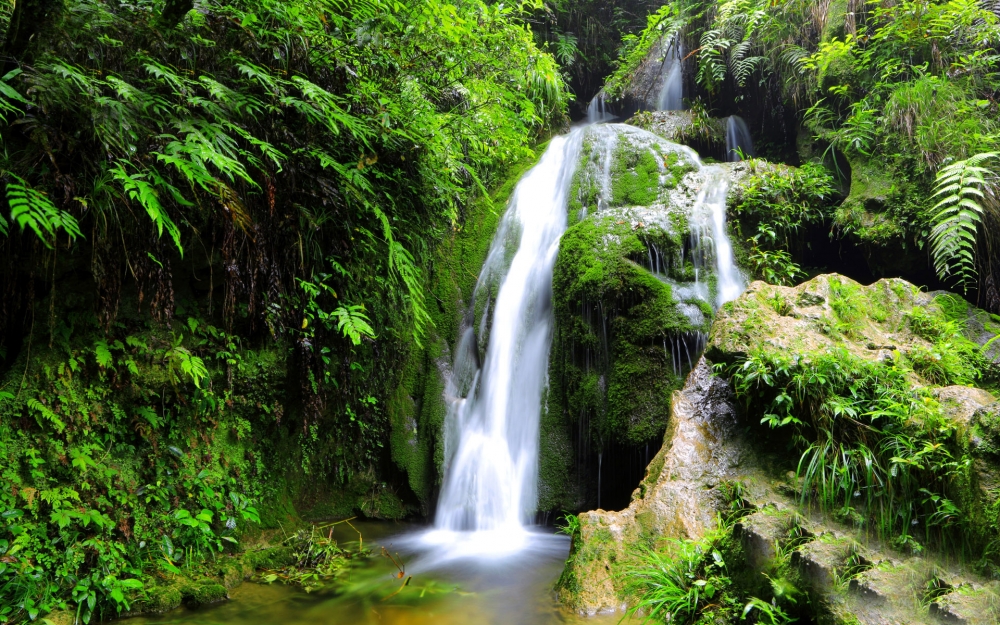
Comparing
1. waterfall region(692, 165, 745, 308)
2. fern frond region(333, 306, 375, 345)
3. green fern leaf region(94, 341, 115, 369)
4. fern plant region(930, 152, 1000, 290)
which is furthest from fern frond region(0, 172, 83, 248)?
fern plant region(930, 152, 1000, 290)

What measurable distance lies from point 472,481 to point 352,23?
447cm

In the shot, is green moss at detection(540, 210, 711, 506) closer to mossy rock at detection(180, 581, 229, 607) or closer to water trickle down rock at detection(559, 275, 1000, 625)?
water trickle down rock at detection(559, 275, 1000, 625)

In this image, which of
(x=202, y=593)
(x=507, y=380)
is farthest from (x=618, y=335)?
(x=202, y=593)

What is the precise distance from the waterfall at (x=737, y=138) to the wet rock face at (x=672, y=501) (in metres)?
5.69

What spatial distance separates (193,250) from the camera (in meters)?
4.44

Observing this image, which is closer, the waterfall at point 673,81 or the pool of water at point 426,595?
the pool of water at point 426,595

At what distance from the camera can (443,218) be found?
6254 millimetres

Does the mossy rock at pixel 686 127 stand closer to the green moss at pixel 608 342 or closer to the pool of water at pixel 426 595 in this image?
the green moss at pixel 608 342

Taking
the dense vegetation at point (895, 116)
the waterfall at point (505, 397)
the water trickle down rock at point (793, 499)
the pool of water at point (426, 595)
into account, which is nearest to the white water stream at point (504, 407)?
the waterfall at point (505, 397)

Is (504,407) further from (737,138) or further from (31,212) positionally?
(737,138)

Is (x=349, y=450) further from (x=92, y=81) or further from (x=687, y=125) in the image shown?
(x=687, y=125)

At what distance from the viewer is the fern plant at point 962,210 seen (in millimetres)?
5145

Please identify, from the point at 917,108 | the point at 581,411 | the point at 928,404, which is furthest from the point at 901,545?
the point at 917,108

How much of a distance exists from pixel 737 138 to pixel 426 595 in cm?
817
